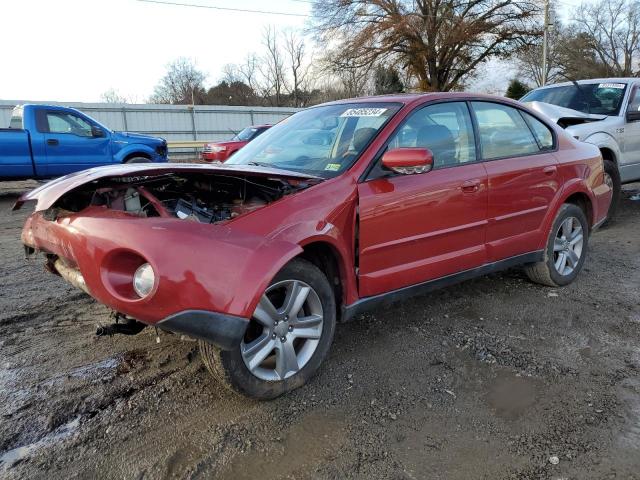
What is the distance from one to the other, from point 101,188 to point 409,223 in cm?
183

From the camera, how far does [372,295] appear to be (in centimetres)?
319

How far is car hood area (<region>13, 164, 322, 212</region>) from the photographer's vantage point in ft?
8.48

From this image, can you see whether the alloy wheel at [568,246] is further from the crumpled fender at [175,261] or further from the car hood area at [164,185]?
the crumpled fender at [175,261]

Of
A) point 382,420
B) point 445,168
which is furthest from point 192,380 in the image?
point 445,168

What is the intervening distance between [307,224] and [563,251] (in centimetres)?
293

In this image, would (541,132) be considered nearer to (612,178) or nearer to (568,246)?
(568,246)

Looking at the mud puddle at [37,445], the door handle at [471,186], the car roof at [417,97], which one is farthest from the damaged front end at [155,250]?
the door handle at [471,186]

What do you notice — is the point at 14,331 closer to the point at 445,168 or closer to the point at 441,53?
the point at 445,168

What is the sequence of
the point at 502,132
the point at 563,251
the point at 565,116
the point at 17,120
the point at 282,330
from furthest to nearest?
the point at 17,120
the point at 565,116
the point at 563,251
the point at 502,132
the point at 282,330

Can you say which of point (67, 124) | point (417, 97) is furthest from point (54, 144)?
point (417, 97)

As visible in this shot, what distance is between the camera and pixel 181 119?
79.2 ft

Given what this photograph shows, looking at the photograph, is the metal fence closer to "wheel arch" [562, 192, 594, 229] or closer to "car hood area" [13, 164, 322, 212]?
"wheel arch" [562, 192, 594, 229]

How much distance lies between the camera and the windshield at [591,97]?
296 inches

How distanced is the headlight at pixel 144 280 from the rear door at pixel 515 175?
2.54 m
